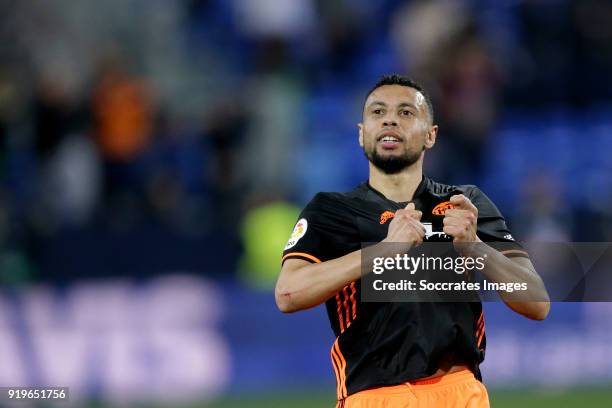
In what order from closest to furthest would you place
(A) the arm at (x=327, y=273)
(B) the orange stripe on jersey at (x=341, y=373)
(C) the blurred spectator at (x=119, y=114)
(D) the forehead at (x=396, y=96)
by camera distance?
(A) the arm at (x=327, y=273) < (B) the orange stripe on jersey at (x=341, y=373) < (D) the forehead at (x=396, y=96) < (C) the blurred spectator at (x=119, y=114)

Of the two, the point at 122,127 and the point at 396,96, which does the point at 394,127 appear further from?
the point at 122,127

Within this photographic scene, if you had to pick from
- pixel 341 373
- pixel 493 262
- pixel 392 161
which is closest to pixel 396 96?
pixel 392 161

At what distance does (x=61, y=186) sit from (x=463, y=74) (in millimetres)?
4806

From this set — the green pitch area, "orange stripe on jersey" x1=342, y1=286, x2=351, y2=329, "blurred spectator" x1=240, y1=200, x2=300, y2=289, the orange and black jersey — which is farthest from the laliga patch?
"blurred spectator" x1=240, y1=200, x2=300, y2=289

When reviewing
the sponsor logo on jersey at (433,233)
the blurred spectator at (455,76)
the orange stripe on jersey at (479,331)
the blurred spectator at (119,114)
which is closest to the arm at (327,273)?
the sponsor logo on jersey at (433,233)

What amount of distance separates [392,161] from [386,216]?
248 millimetres

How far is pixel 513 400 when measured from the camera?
11047mm

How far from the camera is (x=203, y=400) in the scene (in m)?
11.3

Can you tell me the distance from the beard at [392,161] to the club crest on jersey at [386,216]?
0.65 ft

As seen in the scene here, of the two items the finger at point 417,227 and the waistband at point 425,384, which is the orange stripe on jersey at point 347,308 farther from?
the finger at point 417,227

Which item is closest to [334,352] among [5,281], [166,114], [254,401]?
[254,401]

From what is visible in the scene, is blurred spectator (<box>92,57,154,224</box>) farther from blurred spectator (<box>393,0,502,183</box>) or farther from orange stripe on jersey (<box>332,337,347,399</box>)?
orange stripe on jersey (<box>332,337,347,399</box>)

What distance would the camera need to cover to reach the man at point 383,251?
4.92 m

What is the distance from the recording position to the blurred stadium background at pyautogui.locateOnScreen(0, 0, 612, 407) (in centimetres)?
1155
